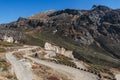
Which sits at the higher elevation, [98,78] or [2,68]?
[2,68]

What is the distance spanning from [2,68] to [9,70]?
1.95 meters

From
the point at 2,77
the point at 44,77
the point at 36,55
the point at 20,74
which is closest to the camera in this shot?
the point at 2,77

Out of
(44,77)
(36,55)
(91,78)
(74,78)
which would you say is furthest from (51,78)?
(36,55)

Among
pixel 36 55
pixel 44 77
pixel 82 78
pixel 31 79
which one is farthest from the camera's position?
pixel 36 55

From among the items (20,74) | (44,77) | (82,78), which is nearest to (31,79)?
(20,74)

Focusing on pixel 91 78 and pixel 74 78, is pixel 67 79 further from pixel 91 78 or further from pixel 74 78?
pixel 91 78

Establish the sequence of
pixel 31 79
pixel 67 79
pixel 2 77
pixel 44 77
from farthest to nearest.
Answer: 1. pixel 67 79
2. pixel 44 77
3. pixel 31 79
4. pixel 2 77

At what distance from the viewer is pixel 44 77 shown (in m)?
85.8

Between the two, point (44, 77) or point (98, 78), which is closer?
point (44, 77)

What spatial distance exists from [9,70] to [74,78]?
1185 inches

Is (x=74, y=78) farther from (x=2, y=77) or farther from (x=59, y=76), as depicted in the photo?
(x=2, y=77)

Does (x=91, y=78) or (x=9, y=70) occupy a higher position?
(x=9, y=70)

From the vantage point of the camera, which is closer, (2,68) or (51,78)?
(2,68)

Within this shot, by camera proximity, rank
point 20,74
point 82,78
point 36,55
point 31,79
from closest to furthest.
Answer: point 31,79, point 20,74, point 82,78, point 36,55
